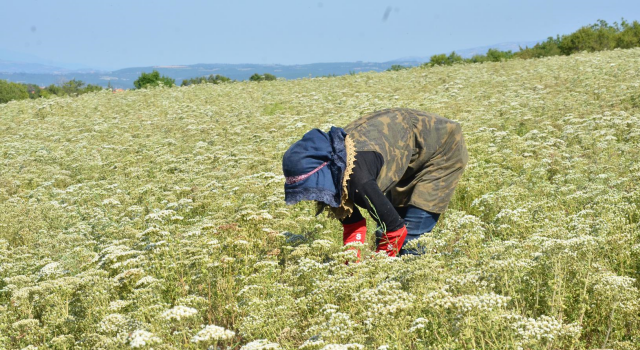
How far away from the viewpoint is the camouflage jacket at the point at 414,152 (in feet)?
14.1

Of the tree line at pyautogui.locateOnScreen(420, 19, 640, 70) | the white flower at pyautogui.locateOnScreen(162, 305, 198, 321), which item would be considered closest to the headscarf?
the white flower at pyautogui.locateOnScreen(162, 305, 198, 321)

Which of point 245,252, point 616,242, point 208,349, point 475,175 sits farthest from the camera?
point 475,175

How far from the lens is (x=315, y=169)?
4047mm

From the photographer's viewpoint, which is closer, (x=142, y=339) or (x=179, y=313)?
(x=142, y=339)

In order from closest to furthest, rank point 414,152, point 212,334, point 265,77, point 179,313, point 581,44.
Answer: point 212,334 < point 179,313 < point 414,152 < point 265,77 < point 581,44

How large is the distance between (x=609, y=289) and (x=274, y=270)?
2.37 metres

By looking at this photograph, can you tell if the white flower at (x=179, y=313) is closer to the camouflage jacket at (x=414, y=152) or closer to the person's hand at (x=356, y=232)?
the camouflage jacket at (x=414, y=152)

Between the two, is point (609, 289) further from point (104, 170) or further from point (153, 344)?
point (104, 170)

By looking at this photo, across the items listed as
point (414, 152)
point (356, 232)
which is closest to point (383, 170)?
point (414, 152)

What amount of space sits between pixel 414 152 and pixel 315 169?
1.07 m

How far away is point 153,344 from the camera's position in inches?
121

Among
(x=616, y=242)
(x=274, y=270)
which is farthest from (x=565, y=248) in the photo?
(x=274, y=270)

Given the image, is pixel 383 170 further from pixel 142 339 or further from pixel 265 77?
pixel 265 77

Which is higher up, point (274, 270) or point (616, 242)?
point (616, 242)
